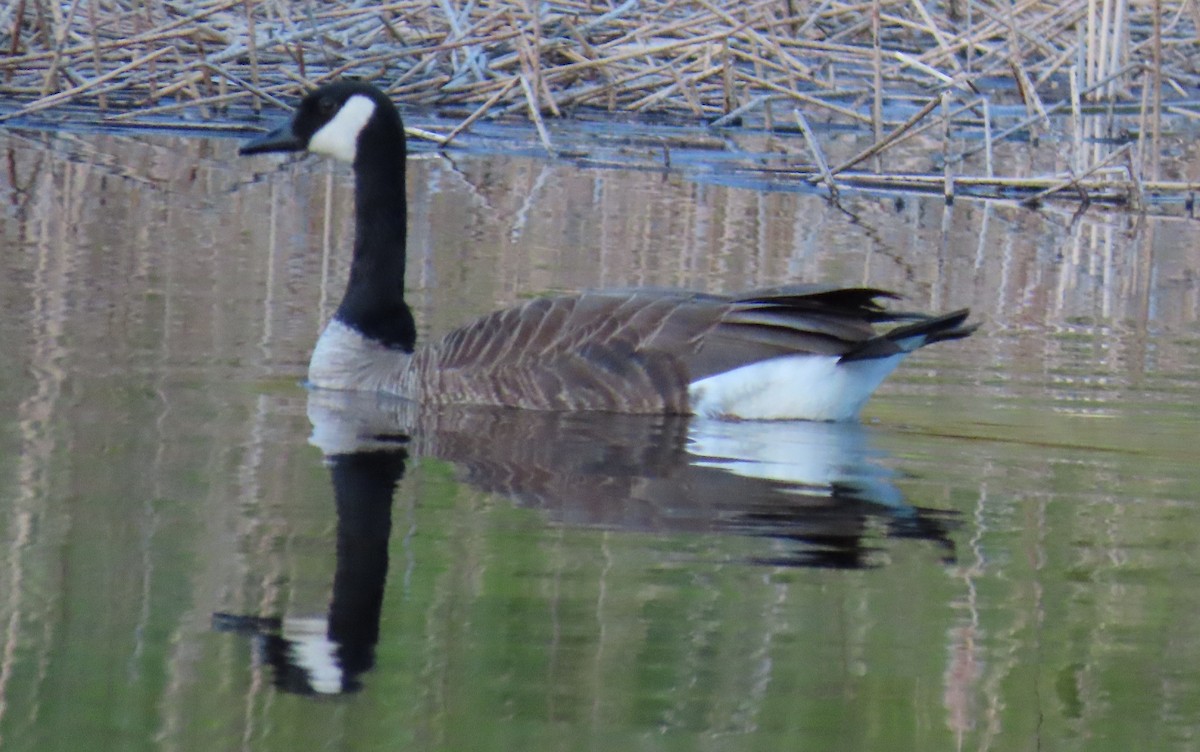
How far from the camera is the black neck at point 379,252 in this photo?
7.12 metres

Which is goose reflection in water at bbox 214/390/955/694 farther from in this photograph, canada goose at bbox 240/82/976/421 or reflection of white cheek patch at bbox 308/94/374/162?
reflection of white cheek patch at bbox 308/94/374/162

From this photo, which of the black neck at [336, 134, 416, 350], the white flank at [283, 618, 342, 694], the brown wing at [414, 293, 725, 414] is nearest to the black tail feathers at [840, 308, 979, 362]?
the brown wing at [414, 293, 725, 414]

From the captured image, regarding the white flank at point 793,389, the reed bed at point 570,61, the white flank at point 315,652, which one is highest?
the reed bed at point 570,61

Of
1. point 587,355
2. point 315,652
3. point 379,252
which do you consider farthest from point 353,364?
point 315,652

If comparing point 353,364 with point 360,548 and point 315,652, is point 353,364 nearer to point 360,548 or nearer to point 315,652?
point 360,548

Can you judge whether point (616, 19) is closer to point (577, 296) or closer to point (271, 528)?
point (577, 296)

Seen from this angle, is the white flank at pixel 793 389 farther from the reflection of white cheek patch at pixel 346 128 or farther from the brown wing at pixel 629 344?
the reflection of white cheek patch at pixel 346 128

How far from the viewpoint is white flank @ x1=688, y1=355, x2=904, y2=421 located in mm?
6234

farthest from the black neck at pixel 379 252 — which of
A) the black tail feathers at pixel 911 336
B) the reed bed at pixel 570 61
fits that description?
the reed bed at pixel 570 61

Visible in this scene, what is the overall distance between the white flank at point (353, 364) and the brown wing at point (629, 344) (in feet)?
1.15

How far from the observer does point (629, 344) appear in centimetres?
639

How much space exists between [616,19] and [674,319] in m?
8.49

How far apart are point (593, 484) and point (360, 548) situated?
96 centimetres

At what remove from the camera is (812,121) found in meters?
16.2
